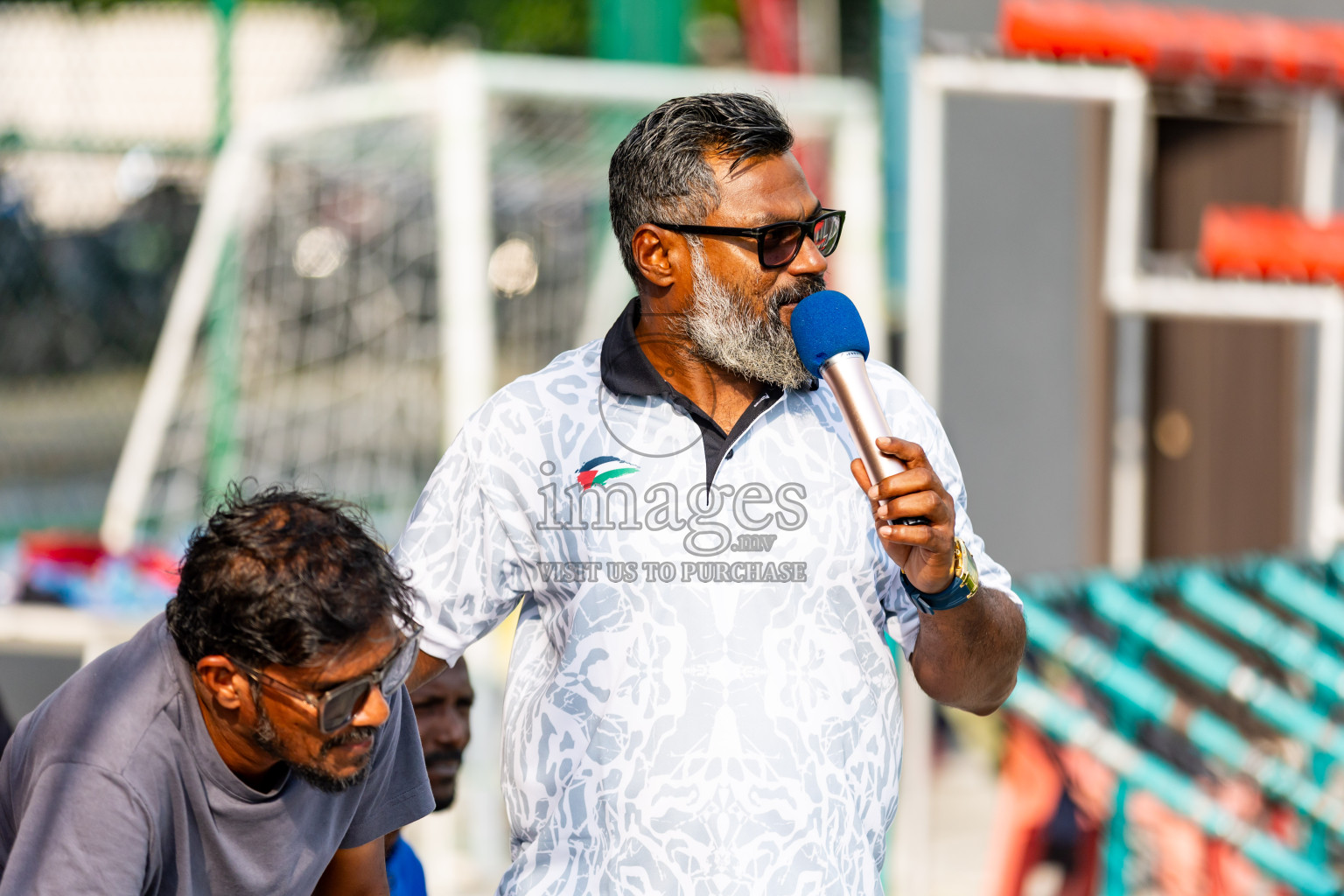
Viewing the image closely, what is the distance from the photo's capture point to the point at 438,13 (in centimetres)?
2109

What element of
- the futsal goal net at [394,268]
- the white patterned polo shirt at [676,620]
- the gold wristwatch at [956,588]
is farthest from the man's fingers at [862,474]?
the futsal goal net at [394,268]

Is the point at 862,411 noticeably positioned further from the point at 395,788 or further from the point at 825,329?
the point at 395,788

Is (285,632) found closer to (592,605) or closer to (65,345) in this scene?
(592,605)

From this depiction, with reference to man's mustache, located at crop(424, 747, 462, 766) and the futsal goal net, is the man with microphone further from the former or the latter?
the futsal goal net

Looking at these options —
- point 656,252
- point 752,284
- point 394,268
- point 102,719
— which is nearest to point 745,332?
point 752,284

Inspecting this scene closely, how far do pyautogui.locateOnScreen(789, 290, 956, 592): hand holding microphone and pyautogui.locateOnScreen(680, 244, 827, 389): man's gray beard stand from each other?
0.08m

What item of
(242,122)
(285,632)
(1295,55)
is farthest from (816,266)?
(242,122)

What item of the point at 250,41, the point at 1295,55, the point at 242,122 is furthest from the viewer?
the point at 250,41

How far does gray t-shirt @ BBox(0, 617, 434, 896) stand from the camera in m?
1.53

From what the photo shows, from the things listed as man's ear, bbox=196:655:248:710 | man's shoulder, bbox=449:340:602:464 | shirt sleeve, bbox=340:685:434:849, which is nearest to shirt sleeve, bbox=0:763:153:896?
man's ear, bbox=196:655:248:710

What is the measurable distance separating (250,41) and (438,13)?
1271cm

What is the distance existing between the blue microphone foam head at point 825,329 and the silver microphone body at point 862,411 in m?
0.02

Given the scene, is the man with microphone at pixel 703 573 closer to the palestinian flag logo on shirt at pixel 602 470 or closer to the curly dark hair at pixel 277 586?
the palestinian flag logo on shirt at pixel 602 470

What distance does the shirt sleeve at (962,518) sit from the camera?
1.78 meters
